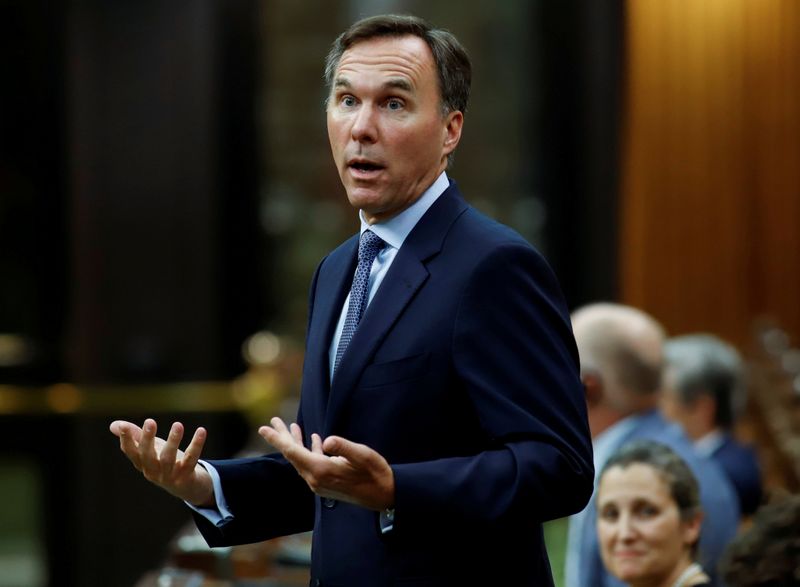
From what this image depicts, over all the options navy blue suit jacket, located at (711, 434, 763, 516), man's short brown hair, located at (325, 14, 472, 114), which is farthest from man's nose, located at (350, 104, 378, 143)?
navy blue suit jacket, located at (711, 434, 763, 516)

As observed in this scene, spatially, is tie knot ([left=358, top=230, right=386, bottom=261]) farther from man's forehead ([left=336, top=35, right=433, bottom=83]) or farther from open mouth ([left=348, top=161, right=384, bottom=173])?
man's forehead ([left=336, top=35, right=433, bottom=83])

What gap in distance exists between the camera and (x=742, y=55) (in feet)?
31.6

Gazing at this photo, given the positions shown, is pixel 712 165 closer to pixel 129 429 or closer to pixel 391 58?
pixel 391 58

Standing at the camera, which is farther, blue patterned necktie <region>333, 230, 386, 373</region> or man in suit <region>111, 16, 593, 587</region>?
blue patterned necktie <region>333, 230, 386, 373</region>

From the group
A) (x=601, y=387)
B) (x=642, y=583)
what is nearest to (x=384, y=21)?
(x=642, y=583)

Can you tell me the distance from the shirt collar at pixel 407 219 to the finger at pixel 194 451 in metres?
0.38

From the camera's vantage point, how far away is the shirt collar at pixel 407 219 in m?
2.13

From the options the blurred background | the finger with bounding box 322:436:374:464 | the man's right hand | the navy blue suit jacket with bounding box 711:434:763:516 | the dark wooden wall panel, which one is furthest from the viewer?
the dark wooden wall panel

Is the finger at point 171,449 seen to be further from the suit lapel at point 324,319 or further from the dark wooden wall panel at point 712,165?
the dark wooden wall panel at point 712,165

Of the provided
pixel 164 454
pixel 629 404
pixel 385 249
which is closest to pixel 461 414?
pixel 385 249

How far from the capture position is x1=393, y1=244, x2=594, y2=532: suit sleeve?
6.20 ft

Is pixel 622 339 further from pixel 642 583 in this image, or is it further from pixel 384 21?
pixel 384 21

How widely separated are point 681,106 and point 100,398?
390 centimetres

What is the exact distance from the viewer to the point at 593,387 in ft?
12.1
